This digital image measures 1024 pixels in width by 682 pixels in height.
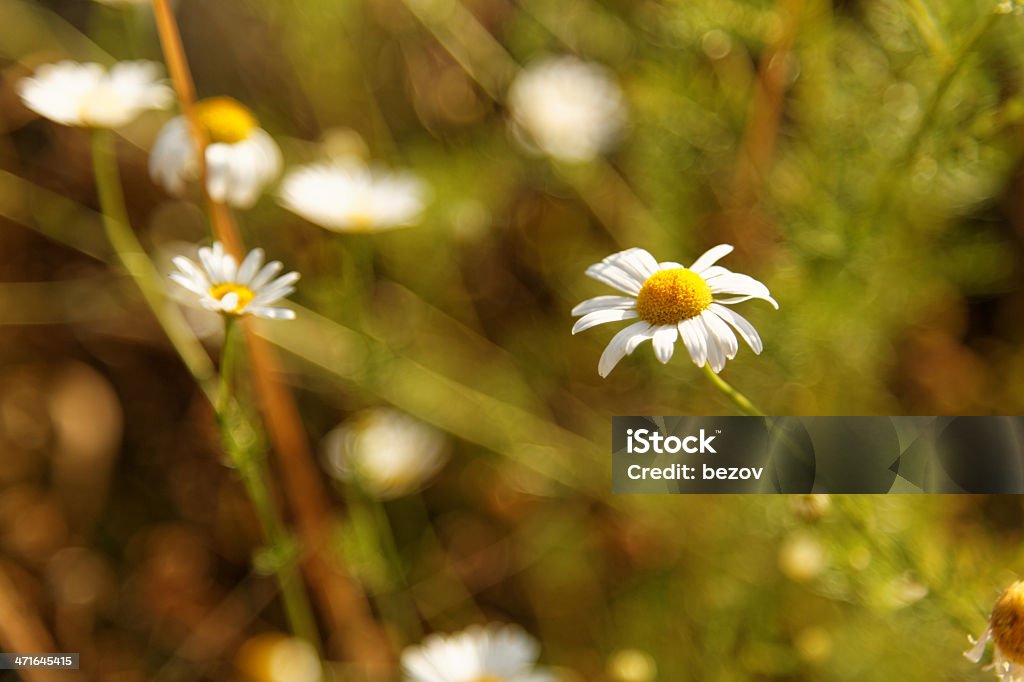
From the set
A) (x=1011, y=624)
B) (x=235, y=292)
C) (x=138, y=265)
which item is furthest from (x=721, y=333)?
(x=138, y=265)

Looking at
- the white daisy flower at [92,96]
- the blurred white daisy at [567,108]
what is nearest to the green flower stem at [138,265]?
the white daisy flower at [92,96]

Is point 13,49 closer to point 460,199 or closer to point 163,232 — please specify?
point 163,232

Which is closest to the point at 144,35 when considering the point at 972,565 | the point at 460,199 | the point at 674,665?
the point at 460,199

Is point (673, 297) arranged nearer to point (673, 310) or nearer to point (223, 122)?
point (673, 310)

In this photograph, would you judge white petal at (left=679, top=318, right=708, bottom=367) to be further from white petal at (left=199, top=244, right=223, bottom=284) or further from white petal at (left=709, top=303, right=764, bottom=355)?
white petal at (left=199, top=244, right=223, bottom=284)

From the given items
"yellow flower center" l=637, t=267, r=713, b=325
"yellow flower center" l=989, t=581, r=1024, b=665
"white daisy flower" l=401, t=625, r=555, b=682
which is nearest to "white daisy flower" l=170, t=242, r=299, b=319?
"yellow flower center" l=637, t=267, r=713, b=325

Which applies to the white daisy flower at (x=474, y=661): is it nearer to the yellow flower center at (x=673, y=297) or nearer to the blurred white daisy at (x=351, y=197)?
the yellow flower center at (x=673, y=297)

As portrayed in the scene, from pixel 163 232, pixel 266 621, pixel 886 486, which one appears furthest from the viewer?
pixel 163 232
